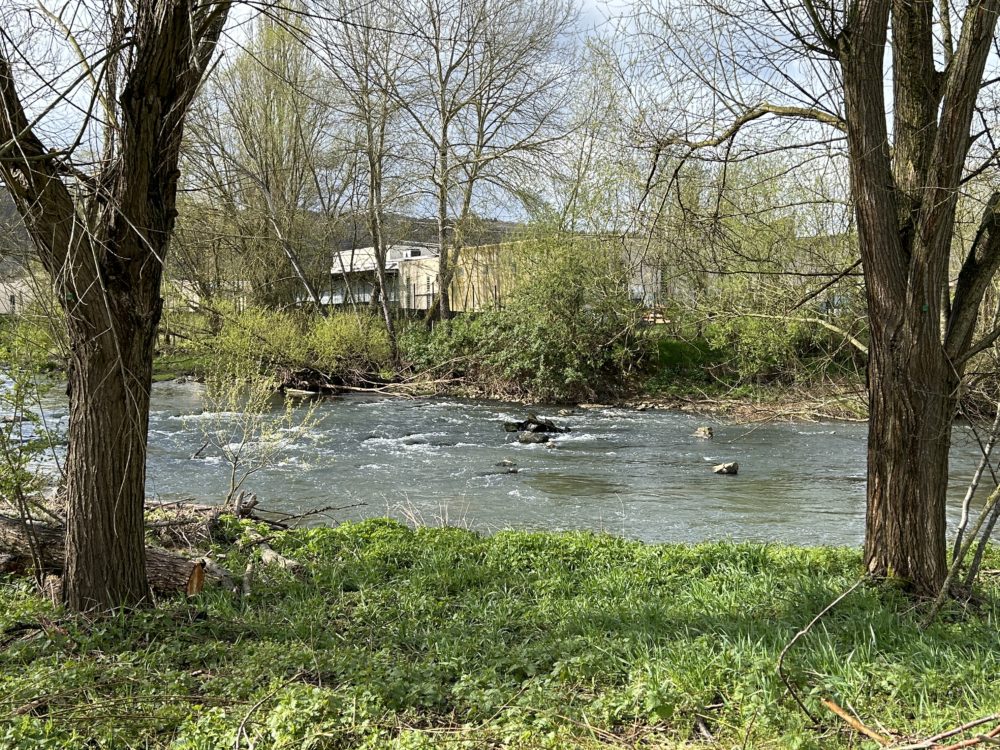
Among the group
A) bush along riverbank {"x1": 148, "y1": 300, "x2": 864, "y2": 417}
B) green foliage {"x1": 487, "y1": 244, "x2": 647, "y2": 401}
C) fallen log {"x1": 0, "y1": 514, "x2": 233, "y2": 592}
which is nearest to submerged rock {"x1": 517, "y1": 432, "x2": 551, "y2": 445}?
bush along riverbank {"x1": 148, "y1": 300, "x2": 864, "y2": 417}

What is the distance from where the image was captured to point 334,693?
12.1ft

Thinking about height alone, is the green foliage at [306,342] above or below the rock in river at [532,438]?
above

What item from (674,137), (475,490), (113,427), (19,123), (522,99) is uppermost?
(522,99)

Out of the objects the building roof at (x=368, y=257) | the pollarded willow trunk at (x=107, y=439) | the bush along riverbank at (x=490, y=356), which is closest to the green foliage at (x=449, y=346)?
the bush along riverbank at (x=490, y=356)

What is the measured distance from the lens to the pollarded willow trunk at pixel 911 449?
5027mm

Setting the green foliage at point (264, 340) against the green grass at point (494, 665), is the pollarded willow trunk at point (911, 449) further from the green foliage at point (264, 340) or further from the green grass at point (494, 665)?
the green foliage at point (264, 340)

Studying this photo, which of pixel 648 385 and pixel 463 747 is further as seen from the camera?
pixel 648 385

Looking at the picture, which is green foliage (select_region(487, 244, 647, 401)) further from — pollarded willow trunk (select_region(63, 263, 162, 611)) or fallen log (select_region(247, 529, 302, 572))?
pollarded willow trunk (select_region(63, 263, 162, 611))

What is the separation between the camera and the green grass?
339cm

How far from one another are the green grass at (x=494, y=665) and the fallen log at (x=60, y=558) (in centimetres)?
25

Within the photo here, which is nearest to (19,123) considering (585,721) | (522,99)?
(585,721)

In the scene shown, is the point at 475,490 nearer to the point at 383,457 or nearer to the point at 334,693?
the point at 383,457

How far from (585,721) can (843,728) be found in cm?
112

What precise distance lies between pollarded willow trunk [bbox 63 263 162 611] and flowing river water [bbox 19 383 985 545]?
4.88 meters
